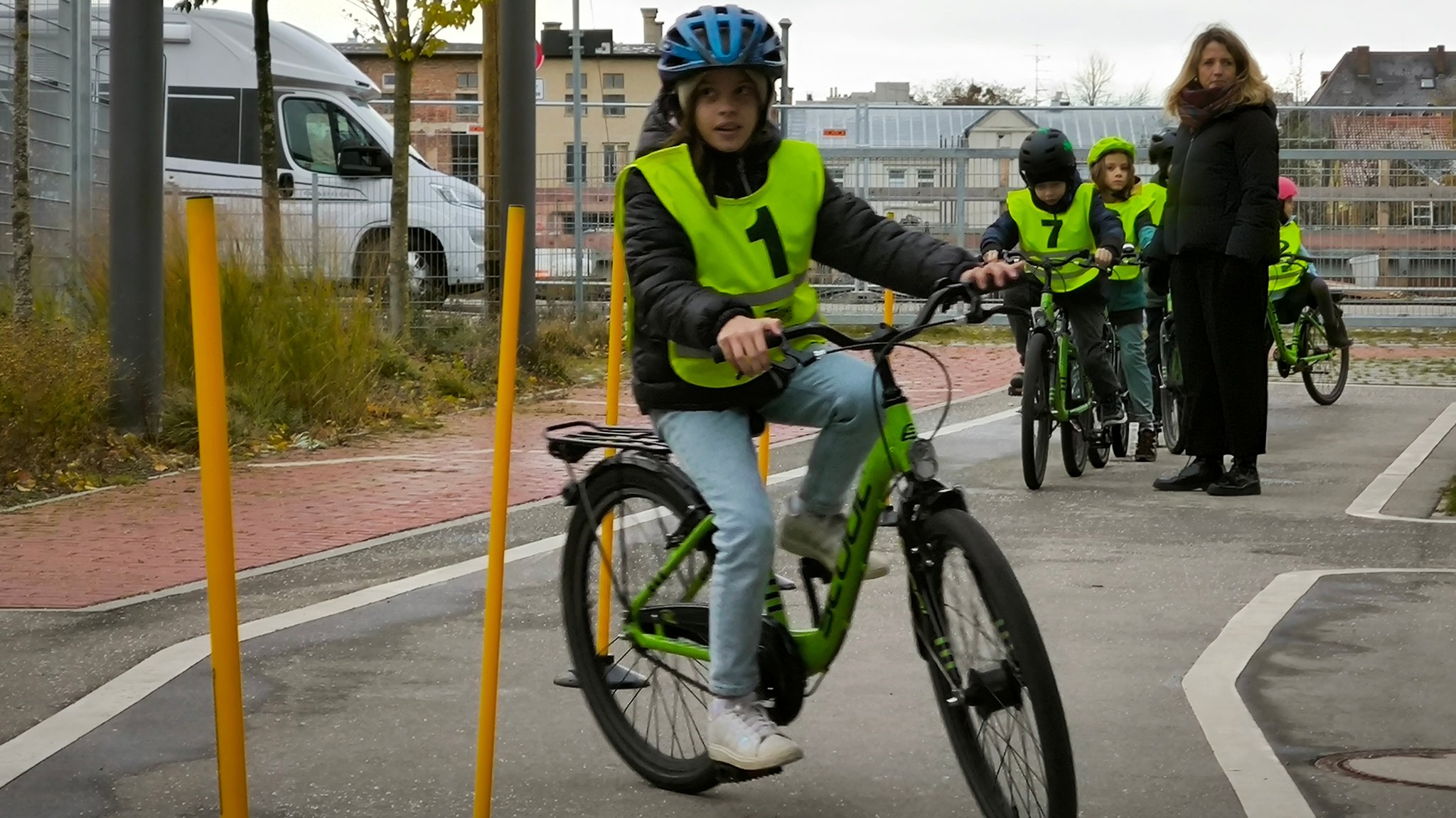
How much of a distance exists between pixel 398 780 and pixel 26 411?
6010mm

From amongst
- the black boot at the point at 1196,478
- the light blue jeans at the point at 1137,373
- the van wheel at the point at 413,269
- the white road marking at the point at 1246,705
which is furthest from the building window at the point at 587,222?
the white road marking at the point at 1246,705

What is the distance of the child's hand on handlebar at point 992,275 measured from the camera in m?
4.10

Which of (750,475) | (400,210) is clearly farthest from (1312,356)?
(750,475)

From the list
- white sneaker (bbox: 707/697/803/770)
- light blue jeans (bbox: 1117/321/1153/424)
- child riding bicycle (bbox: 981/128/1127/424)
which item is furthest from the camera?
light blue jeans (bbox: 1117/321/1153/424)

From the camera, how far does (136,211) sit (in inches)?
431

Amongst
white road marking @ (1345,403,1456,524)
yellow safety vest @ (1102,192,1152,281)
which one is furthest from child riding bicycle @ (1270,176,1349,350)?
yellow safety vest @ (1102,192,1152,281)

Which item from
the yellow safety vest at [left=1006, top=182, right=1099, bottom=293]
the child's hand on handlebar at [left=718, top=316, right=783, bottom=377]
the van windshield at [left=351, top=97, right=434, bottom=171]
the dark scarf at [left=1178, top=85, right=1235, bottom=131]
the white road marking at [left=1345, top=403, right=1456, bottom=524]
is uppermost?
the van windshield at [left=351, top=97, right=434, bottom=171]

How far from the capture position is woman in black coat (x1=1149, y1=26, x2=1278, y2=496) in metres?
9.25

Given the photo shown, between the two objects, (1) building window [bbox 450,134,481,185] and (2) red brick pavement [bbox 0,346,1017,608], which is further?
(1) building window [bbox 450,134,481,185]

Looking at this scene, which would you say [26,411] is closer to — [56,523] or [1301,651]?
[56,523]

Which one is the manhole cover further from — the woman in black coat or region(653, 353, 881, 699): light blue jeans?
the woman in black coat

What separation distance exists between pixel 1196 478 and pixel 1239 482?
22cm

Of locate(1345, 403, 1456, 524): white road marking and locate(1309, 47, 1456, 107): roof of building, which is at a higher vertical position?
locate(1309, 47, 1456, 107): roof of building

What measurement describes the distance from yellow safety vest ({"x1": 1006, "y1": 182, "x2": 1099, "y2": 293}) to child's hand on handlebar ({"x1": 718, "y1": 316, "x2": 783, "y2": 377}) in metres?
6.65
